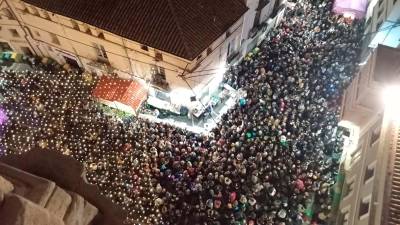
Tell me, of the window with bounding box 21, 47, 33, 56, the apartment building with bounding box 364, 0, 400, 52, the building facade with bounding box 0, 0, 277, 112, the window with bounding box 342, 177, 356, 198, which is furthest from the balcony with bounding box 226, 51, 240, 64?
the window with bounding box 21, 47, 33, 56

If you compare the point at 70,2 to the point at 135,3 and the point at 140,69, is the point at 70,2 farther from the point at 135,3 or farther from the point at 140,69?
the point at 140,69

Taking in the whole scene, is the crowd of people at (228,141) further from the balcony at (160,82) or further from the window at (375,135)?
the window at (375,135)

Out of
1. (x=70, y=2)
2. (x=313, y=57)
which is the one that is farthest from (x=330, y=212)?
(x=70, y=2)

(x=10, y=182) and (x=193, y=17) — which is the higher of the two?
(x=193, y=17)

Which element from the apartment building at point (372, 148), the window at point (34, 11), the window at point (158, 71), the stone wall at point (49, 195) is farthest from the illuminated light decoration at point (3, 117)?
the apartment building at point (372, 148)

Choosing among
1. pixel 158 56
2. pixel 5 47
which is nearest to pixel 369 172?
pixel 158 56
